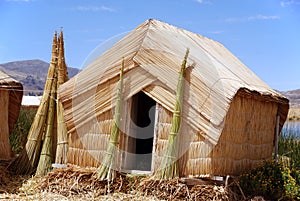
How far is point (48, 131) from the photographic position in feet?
27.6

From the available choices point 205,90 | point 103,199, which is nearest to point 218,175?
point 205,90

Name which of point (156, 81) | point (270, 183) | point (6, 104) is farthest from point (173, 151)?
point (6, 104)

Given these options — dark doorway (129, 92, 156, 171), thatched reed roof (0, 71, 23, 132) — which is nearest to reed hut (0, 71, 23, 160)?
thatched reed roof (0, 71, 23, 132)

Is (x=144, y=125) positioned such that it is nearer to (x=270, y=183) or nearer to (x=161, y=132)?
(x=161, y=132)

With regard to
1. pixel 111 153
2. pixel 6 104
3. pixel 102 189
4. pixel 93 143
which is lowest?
pixel 102 189

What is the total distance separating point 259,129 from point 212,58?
5.39 ft

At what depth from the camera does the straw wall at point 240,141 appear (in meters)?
7.18

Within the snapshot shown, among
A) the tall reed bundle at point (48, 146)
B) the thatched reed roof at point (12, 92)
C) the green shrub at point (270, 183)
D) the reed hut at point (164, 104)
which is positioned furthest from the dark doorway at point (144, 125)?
the thatched reed roof at point (12, 92)

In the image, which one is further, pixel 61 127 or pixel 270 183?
pixel 61 127

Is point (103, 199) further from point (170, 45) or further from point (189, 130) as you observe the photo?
point (170, 45)

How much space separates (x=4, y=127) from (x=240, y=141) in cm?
436

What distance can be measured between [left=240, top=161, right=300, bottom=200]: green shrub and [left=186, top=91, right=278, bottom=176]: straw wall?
0.29 meters

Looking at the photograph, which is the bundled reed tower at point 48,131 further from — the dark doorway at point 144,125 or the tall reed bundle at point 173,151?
the tall reed bundle at point 173,151

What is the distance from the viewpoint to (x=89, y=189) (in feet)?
23.7
